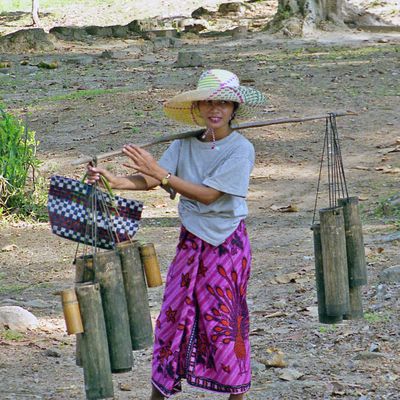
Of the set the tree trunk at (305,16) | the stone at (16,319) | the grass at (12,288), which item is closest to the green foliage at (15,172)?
the grass at (12,288)

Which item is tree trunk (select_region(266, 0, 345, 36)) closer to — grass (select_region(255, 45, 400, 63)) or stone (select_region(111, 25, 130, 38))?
grass (select_region(255, 45, 400, 63))

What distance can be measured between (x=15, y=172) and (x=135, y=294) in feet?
15.4

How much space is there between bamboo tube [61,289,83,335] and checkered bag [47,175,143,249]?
1.02ft

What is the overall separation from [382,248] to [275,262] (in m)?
0.71

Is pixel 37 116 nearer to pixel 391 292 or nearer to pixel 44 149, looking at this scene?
pixel 44 149

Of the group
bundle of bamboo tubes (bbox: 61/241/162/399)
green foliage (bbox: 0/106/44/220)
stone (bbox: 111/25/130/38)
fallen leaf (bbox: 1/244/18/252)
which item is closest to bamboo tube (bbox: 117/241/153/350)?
bundle of bamboo tubes (bbox: 61/241/162/399)

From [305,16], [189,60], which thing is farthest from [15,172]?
[305,16]

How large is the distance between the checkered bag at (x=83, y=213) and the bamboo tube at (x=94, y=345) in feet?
0.93

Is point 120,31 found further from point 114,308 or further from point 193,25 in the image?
point 114,308

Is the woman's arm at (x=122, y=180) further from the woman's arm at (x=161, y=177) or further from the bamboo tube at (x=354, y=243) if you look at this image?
the bamboo tube at (x=354, y=243)

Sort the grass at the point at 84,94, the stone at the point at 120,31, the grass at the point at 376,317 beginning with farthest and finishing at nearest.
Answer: the stone at the point at 120,31 → the grass at the point at 84,94 → the grass at the point at 376,317

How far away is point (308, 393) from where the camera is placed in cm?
461

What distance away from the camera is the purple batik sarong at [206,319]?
3.98 m

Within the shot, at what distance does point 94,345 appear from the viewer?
3.51 m
